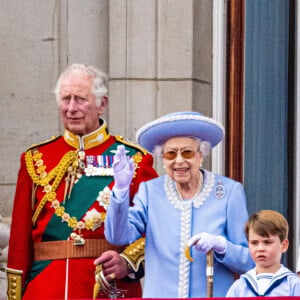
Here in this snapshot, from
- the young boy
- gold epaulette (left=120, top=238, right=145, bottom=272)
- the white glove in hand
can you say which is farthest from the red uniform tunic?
the young boy

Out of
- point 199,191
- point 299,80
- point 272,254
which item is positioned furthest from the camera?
point 299,80

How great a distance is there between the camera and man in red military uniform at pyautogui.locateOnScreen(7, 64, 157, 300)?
31.5ft

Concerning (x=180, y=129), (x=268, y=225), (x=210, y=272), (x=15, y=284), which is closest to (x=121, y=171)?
(x=180, y=129)

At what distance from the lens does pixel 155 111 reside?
456 inches

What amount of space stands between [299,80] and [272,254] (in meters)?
2.77

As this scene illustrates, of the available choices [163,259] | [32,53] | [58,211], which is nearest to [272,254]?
[163,259]

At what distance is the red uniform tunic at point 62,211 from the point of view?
9.62m

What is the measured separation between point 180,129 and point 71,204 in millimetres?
790

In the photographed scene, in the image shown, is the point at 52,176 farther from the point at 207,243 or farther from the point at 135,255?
the point at 207,243

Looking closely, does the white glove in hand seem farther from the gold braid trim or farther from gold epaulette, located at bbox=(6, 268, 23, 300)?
gold epaulette, located at bbox=(6, 268, 23, 300)

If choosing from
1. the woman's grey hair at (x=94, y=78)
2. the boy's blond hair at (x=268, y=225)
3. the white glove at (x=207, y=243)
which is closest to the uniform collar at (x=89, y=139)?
the woman's grey hair at (x=94, y=78)

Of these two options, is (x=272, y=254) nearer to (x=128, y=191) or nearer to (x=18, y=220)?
(x=128, y=191)

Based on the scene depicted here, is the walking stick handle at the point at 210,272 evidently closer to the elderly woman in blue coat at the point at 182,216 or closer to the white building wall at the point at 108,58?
the elderly woman in blue coat at the point at 182,216

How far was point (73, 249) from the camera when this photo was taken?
9.64 m
